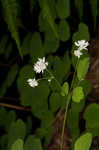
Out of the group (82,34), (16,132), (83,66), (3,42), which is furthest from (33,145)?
(3,42)

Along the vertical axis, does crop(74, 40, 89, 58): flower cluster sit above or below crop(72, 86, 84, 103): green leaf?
above

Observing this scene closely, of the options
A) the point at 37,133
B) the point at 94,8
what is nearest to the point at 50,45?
the point at 94,8

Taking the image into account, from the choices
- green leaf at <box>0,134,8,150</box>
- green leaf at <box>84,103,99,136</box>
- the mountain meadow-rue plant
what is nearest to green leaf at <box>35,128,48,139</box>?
the mountain meadow-rue plant

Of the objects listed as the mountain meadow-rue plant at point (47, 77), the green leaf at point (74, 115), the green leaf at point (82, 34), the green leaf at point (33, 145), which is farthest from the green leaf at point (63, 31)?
the green leaf at point (33, 145)

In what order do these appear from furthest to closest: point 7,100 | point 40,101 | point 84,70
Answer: point 7,100
point 40,101
point 84,70

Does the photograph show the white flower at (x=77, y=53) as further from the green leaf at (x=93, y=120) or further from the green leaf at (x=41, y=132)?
the green leaf at (x=41, y=132)

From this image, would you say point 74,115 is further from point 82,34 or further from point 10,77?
point 10,77

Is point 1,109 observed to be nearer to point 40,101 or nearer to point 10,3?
point 40,101

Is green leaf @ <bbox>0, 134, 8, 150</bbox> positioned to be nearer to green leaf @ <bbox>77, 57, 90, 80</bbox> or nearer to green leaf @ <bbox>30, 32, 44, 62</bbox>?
green leaf @ <bbox>30, 32, 44, 62</bbox>
